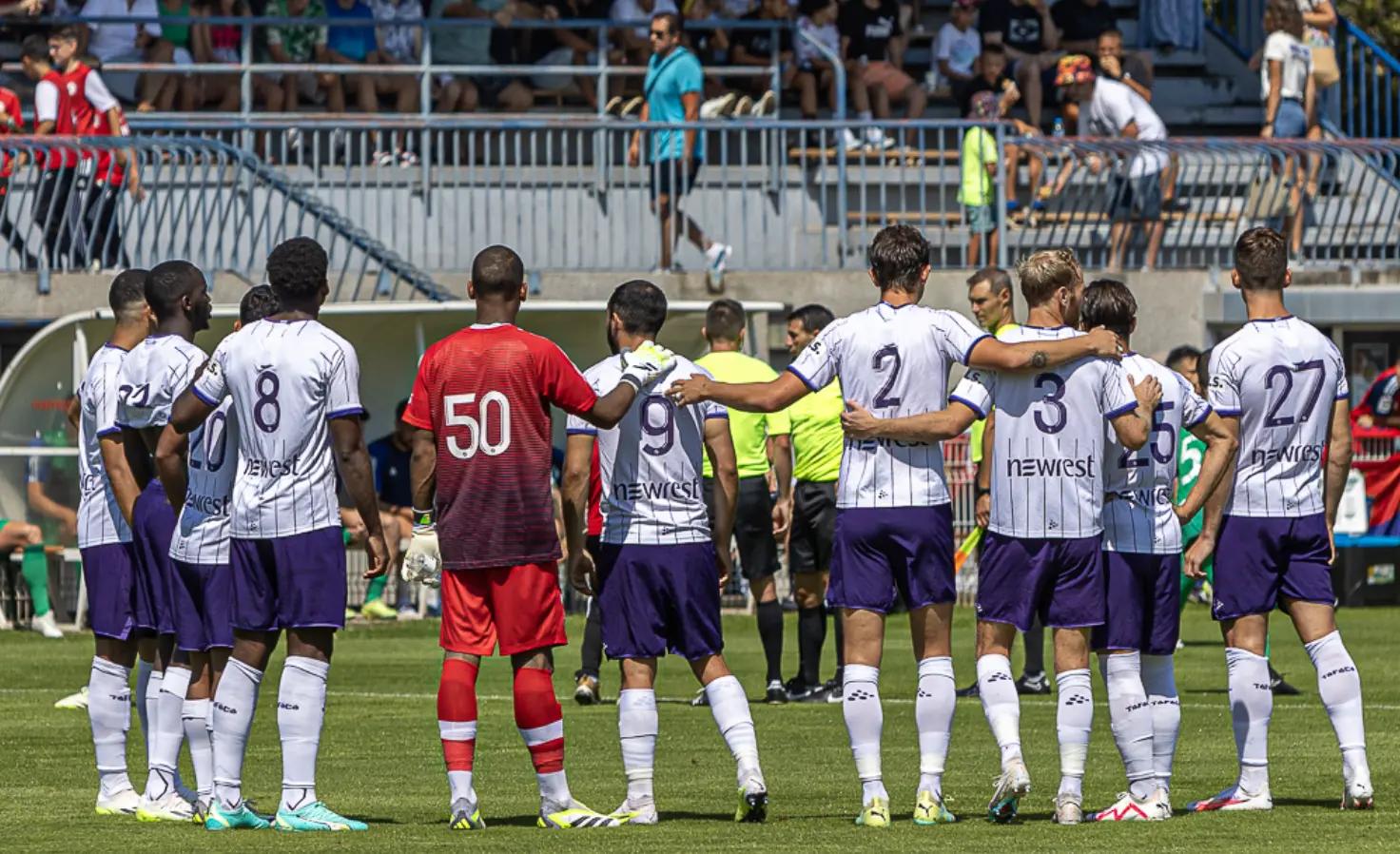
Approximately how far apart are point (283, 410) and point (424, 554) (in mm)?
758

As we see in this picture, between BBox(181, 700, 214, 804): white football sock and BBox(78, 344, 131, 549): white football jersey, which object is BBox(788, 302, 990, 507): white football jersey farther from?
BBox(78, 344, 131, 549): white football jersey

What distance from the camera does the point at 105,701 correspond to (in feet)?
32.3

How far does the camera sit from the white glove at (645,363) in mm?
9180

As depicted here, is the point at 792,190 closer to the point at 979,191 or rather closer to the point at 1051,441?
the point at 979,191

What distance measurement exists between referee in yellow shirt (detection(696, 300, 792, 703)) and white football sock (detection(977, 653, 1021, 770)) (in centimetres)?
518

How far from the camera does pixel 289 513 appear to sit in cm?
901

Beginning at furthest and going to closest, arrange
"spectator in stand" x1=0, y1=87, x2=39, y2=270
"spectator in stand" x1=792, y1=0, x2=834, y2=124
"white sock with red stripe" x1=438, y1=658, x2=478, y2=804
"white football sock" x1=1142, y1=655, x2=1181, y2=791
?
"spectator in stand" x1=792, y1=0, x2=834, y2=124 < "spectator in stand" x1=0, y1=87, x2=39, y2=270 < "white football sock" x1=1142, y1=655, x2=1181, y2=791 < "white sock with red stripe" x1=438, y1=658, x2=478, y2=804

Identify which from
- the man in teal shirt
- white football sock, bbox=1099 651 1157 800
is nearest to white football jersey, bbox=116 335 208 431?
white football sock, bbox=1099 651 1157 800

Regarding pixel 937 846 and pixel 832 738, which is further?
pixel 832 738

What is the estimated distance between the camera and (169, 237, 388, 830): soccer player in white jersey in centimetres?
898

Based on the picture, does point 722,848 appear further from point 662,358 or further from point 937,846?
point 662,358

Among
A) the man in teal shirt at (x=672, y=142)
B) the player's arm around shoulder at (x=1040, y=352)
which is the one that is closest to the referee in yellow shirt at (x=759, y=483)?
the player's arm around shoulder at (x=1040, y=352)

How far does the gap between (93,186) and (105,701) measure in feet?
43.0

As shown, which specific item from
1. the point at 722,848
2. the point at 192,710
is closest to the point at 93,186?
the point at 192,710
